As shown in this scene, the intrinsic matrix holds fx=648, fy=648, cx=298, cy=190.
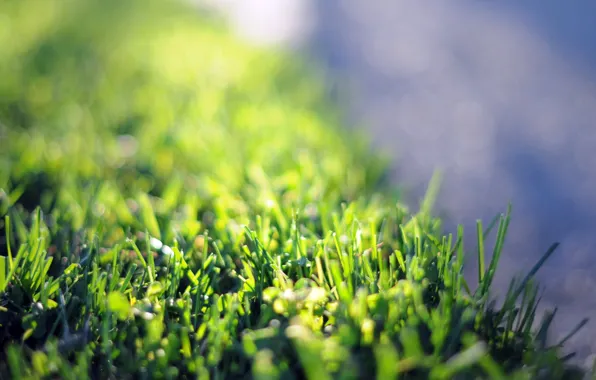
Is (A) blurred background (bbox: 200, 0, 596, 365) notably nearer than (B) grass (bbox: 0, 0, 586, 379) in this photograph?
No

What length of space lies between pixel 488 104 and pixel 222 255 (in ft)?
8.89

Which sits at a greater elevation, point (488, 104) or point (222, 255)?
point (488, 104)

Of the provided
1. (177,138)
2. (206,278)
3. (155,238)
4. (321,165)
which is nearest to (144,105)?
(177,138)

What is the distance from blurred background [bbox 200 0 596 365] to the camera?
2490mm

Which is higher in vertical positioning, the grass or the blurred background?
the blurred background

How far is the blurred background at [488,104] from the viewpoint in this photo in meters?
2.49

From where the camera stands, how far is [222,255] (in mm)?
1668

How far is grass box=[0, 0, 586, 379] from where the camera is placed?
1.25 meters

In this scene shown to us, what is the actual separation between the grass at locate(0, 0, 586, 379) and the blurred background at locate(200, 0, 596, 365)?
33cm

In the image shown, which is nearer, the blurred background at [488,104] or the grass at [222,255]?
the grass at [222,255]

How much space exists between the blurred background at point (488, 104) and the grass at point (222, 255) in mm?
330

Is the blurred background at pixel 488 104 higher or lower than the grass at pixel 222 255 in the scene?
higher

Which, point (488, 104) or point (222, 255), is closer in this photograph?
point (222, 255)

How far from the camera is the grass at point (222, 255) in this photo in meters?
1.25
